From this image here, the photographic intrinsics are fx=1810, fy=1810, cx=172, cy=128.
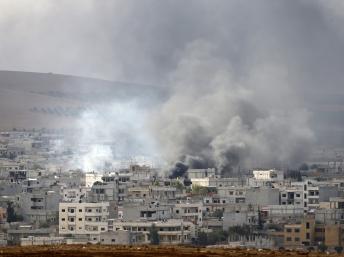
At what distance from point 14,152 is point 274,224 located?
154 feet

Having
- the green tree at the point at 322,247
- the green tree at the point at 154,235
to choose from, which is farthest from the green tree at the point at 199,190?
the green tree at the point at 322,247

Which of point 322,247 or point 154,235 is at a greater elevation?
point 154,235

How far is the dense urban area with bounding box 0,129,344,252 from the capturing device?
4981cm

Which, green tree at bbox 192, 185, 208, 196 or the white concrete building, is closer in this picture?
the white concrete building

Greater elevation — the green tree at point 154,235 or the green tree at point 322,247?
the green tree at point 154,235

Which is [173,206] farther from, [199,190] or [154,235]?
[199,190]

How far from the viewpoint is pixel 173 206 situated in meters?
60.2

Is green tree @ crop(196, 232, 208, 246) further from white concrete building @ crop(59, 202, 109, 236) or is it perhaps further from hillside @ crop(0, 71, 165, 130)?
hillside @ crop(0, 71, 165, 130)

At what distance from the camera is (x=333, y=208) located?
57.6 metres

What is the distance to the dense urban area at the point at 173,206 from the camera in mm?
49812

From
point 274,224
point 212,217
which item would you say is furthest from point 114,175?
point 274,224

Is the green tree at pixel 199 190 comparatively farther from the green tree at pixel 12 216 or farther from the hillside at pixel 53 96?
the hillside at pixel 53 96

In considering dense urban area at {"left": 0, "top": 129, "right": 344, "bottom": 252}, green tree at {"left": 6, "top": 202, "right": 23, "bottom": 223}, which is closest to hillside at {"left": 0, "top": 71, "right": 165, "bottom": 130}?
dense urban area at {"left": 0, "top": 129, "right": 344, "bottom": 252}

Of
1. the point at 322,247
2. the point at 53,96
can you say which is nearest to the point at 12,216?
the point at 322,247
